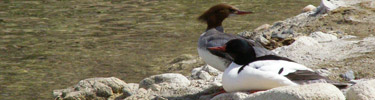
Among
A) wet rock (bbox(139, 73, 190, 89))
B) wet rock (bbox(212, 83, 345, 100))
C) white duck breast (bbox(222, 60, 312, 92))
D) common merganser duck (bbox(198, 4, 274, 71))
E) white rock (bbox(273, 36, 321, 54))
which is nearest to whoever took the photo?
wet rock (bbox(212, 83, 345, 100))

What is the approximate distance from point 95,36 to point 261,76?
6.79 metres

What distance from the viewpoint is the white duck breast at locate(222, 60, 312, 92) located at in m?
5.31

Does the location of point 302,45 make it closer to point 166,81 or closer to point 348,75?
point 348,75

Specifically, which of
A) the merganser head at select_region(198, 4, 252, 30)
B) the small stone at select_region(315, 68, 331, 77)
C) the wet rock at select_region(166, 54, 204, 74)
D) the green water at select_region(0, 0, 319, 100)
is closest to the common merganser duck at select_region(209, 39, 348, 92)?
the small stone at select_region(315, 68, 331, 77)

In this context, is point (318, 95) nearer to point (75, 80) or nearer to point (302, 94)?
point (302, 94)

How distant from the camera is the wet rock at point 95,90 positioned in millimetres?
7035

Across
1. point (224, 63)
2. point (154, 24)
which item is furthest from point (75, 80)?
point (154, 24)

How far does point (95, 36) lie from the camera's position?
11.7 metres

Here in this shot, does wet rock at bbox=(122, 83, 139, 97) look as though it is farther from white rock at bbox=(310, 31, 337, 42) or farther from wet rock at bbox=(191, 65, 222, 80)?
white rock at bbox=(310, 31, 337, 42)

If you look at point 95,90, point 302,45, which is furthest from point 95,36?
point 302,45

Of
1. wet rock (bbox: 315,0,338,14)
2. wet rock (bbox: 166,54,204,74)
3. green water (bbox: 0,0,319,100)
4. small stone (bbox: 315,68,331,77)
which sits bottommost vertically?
green water (bbox: 0,0,319,100)

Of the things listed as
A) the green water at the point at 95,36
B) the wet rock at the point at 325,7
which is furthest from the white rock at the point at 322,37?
the green water at the point at 95,36

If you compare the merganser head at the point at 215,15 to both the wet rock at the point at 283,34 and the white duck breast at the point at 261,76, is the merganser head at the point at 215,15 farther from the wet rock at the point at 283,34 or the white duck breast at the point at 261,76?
the white duck breast at the point at 261,76

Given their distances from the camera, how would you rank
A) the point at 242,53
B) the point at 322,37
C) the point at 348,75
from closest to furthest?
the point at 242,53, the point at 348,75, the point at 322,37
